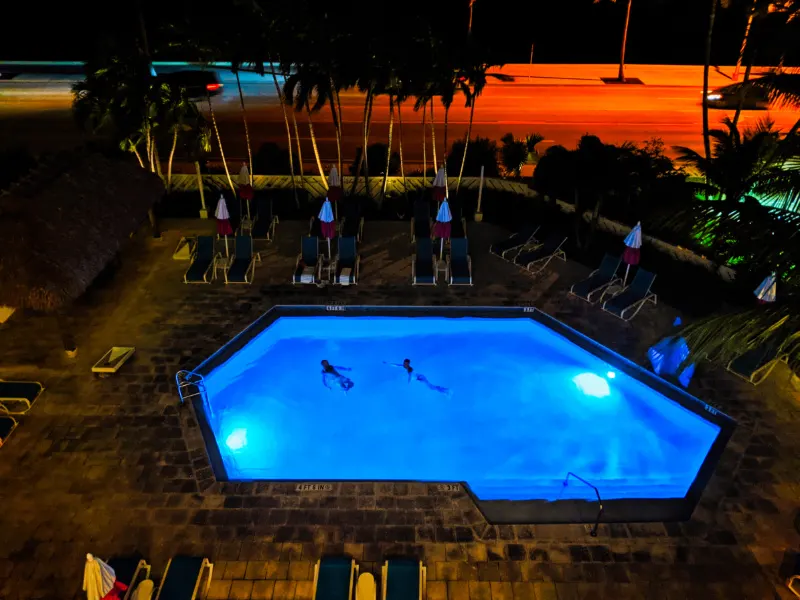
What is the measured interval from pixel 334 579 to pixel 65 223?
29.1 ft

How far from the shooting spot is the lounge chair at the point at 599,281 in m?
14.1

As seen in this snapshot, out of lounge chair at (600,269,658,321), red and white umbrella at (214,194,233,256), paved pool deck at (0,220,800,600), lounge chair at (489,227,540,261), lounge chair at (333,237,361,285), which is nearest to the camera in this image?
paved pool deck at (0,220,800,600)

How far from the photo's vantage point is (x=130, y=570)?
786 centimetres

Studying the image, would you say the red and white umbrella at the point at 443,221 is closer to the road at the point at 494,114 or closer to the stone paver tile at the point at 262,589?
the road at the point at 494,114

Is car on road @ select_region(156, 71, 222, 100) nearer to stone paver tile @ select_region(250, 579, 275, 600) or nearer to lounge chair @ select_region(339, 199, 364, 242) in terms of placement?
lounge chair @ select_region(339, 199, 364, 242)

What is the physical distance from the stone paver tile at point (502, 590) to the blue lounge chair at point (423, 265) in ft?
25.8

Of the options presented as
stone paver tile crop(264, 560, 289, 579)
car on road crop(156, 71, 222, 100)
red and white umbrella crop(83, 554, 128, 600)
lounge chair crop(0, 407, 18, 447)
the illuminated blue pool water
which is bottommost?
the illuminated blue pool water

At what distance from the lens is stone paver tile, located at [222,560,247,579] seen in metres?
8.03

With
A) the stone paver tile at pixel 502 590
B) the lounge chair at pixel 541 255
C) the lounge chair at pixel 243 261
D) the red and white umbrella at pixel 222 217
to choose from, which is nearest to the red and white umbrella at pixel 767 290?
the lounge chair at pixel 541 255

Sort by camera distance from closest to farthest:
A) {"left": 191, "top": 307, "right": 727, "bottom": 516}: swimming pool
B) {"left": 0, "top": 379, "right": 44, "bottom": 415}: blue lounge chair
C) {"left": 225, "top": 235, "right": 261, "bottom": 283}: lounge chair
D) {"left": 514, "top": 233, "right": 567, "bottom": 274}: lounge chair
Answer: {"left": 0, "top": 379, "right": 44, "bottom": 415}: blue lounge chair, {"left": 191, "top": 307, "right": 727, "bottom": 516}: swimming pool, {"left": 225, "top": 235, "right": 261, "bottom": 283}: lounge chair, {"left": 514, "top": 233, "right": 567, "bottom": 274}: lounge chair

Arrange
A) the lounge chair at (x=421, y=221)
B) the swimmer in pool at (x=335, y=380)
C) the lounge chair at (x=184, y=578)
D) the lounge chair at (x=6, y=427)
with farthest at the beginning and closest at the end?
the lounge chair at (x=421, y=221)
the swimmer in pool at (x=335, y=380)
the lounge chair at (x=6, y=427)
the lounge chair at (x=184, y=578)

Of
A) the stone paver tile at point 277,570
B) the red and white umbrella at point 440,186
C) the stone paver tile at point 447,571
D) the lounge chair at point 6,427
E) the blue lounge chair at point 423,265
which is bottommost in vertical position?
the stone paver tile at point 447,571

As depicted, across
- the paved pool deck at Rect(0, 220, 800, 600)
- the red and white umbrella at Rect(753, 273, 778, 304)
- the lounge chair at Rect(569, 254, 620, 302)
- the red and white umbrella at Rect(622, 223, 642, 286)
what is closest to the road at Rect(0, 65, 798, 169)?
the lounge chair at Rect(569, 254, 620, 302)

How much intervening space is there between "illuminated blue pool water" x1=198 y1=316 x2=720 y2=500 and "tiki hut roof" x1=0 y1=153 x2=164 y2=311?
337 centimetres
